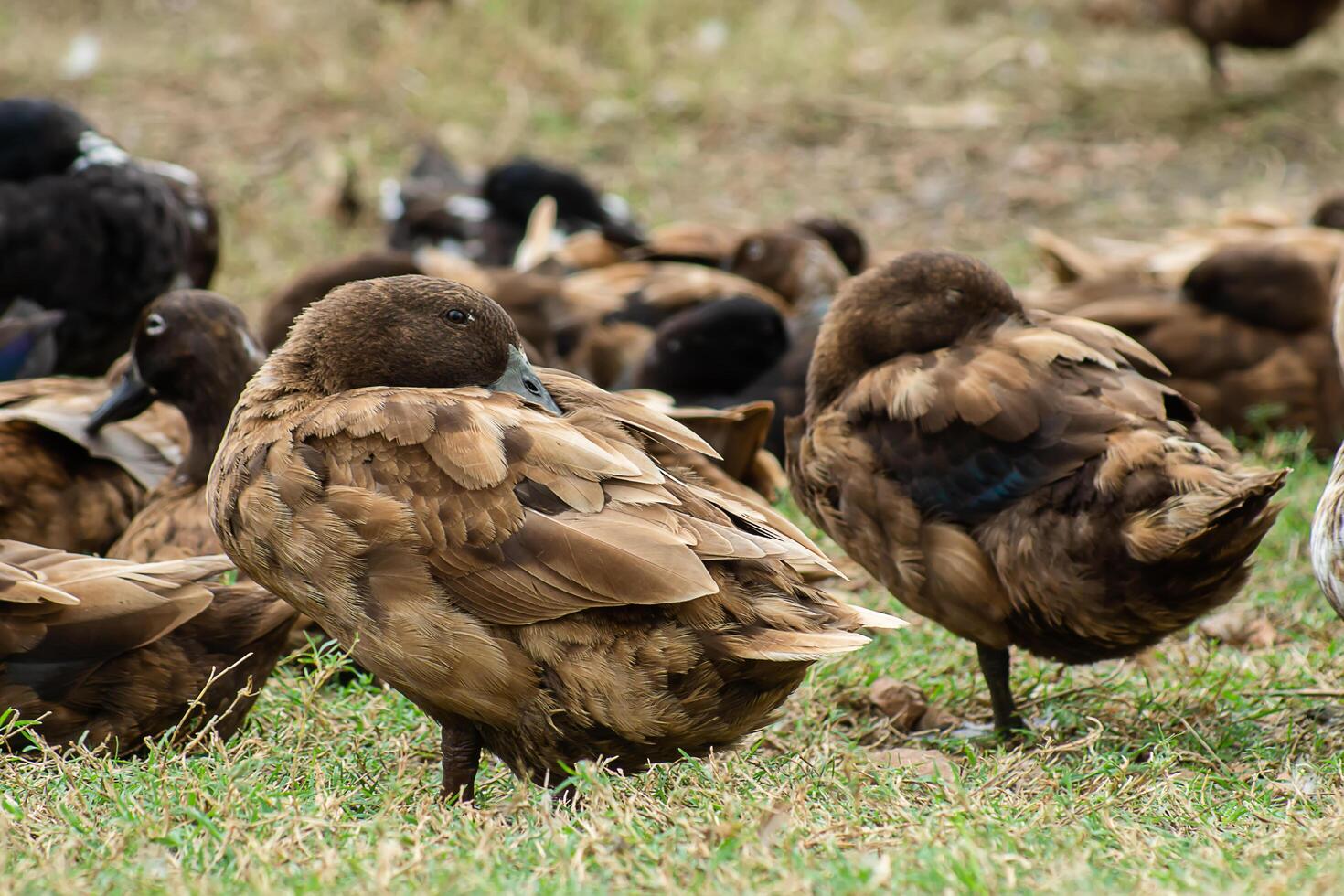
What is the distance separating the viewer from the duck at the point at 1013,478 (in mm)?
4098

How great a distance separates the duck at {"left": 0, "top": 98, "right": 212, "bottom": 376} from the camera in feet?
25.7

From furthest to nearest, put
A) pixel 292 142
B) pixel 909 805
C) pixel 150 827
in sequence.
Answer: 1. pixel 292 142
2. pixel 909 805
3. pixel 150 827

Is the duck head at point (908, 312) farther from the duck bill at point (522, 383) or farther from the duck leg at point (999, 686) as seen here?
the duck bill at point (522, 383)

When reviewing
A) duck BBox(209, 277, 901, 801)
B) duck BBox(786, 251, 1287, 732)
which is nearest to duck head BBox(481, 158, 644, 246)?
duck BBox(786, 251, 1287, 732)

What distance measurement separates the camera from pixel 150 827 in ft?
10.5

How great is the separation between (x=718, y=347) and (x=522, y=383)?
324 centimetres

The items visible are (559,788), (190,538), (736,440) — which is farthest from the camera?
(736,440)

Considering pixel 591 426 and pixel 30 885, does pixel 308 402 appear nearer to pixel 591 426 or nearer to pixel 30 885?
pixel 591 426

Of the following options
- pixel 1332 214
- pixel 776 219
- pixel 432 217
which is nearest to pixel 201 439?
Answer: pixel 432 217

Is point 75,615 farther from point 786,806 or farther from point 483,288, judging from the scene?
point 483,288

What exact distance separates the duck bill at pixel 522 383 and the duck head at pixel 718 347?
124 inches

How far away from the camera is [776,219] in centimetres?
1141

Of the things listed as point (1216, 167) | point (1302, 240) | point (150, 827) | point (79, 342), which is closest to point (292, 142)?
point (79, 342)

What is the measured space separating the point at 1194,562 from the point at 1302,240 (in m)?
3.86
